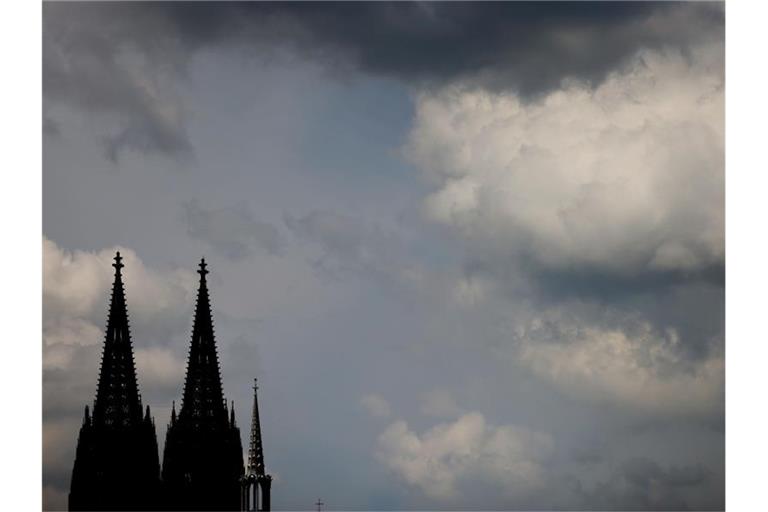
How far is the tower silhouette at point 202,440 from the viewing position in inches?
4390

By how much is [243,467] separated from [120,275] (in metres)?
14.6

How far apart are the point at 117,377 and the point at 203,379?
5039mm

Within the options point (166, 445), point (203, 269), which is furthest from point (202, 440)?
point (203, 269)

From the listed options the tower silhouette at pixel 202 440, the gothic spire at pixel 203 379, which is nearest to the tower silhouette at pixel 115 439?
the tower silhouette at pixel 202 440

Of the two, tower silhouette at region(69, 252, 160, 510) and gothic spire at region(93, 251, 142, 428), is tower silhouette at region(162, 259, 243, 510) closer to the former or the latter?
tower silhouette at region(69, 252, 160, 510)

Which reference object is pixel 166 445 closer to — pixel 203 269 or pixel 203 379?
pixel 203 379

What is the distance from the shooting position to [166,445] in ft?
370

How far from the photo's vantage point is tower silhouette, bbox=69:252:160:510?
110 metres

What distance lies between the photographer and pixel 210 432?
11269 cm

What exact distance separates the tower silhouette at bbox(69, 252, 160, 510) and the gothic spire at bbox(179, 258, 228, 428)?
3.15 m
